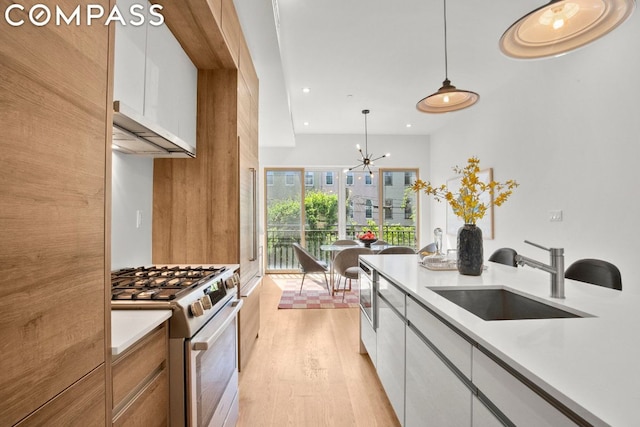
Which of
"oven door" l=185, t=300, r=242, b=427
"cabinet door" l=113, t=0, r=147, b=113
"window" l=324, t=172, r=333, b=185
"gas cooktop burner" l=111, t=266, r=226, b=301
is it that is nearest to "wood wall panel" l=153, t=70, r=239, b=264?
"gas cooktop burner" l=111, t=266, r=226, b=301

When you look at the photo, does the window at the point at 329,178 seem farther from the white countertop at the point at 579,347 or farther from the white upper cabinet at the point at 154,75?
the white countertop at the point at 579,347

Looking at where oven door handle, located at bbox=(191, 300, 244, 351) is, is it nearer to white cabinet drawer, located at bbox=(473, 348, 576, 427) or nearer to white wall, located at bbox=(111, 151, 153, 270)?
white wall, located at bbox=(111, 151, 153, 270)

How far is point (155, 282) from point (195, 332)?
1.16ft

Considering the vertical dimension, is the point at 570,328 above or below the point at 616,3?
below

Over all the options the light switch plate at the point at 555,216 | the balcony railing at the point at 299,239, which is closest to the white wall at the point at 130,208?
the light switch plate at the point at 555,216

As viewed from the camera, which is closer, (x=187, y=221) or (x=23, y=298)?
(x=23, y=298)

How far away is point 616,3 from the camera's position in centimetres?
128

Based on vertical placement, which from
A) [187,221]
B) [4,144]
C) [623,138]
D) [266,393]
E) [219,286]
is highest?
[623,138]

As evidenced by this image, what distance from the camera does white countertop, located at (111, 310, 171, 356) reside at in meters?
0.90

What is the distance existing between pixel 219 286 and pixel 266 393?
3.41ft

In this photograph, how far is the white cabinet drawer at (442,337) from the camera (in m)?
1.01

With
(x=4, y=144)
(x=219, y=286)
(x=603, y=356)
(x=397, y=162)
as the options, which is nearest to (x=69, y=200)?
(x=4, y=144)

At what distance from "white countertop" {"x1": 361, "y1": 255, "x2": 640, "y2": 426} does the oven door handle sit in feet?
2.86

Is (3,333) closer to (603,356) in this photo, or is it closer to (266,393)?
(603,356)
